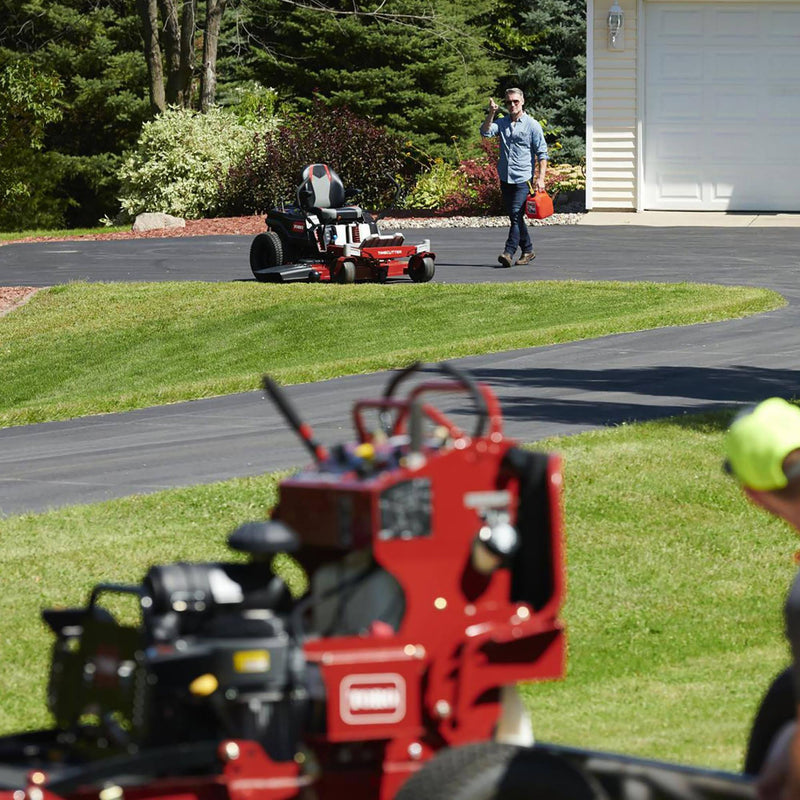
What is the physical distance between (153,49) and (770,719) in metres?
35.9

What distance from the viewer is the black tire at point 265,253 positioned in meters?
20.1

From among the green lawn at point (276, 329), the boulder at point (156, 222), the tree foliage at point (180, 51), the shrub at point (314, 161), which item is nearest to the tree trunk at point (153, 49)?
the tree foliage at point (180, 51)

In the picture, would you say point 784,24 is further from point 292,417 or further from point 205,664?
point 205,664

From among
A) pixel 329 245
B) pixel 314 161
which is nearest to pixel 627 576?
pixel 329 245

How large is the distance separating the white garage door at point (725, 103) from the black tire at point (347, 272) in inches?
386

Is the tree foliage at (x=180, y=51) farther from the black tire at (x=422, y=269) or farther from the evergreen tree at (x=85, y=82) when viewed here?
the black tire at (x=422, y=269)

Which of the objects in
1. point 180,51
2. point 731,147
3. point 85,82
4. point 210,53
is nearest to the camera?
point 731,147

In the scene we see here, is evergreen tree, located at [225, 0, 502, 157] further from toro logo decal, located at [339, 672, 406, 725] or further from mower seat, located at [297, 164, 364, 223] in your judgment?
toro logo decal, located at [339, 672, 406, 725]

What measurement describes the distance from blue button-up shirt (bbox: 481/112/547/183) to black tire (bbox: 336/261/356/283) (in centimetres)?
219

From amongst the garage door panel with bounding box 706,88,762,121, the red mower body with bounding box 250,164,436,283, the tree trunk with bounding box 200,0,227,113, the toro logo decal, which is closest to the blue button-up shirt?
the red mower body with bounding box 250,164,436,283

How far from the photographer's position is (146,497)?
32.3ft

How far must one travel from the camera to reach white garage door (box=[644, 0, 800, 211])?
26828 millimetres

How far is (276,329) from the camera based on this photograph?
1742 centimetres

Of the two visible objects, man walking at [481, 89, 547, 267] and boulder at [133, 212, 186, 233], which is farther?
boulder at [133, 212, 186, 233]
